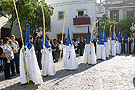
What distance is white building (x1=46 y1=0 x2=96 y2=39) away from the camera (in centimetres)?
2212

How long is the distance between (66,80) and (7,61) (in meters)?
2.59

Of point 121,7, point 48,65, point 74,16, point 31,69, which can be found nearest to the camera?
point 31,69

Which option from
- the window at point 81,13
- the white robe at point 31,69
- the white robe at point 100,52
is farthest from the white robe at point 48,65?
the window at point 81,13

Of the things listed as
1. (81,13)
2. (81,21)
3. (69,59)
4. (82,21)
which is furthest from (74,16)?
(69,59)

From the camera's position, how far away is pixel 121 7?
→ 1204 inches

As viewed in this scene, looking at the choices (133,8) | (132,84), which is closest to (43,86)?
(132,84)

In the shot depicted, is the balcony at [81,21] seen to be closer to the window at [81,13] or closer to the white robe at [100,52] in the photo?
the window at [81,13]

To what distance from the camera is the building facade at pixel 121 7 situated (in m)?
29.9

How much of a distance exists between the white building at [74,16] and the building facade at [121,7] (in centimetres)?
1011

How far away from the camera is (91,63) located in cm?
1003

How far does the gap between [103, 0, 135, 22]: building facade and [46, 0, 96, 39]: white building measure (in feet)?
33.2

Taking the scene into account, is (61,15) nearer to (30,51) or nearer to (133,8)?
(133,8)

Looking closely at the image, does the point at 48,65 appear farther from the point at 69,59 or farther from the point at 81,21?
the point at 81,21

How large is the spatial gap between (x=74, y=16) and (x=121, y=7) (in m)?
12.7
